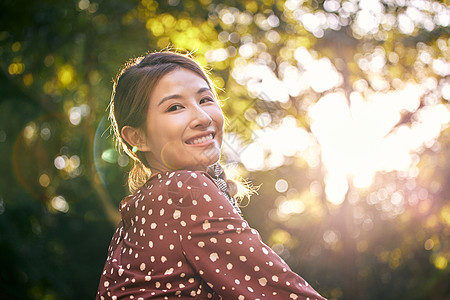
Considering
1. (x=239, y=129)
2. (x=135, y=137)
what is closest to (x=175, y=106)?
(x=135, y=137)

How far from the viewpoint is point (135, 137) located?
1.65 meters

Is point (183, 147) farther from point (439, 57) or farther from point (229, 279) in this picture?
point (439, 57)

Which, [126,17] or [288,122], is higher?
[126,17]

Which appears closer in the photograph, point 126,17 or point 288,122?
point 126,17

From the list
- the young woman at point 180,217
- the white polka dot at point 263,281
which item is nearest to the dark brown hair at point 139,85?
the young woman at point 180,217

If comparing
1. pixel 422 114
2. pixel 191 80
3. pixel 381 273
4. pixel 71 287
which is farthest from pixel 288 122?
pixel 191 80

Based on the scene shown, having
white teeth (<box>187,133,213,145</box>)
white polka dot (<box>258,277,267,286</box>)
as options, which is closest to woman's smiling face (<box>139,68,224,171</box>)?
white teeth (<box>187,133,213,145</box>)

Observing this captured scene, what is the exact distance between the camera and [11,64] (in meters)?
7.06

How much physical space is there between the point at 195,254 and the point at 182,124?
48cm

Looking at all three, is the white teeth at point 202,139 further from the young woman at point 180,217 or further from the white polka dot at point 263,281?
the white polka dot at point 263,281

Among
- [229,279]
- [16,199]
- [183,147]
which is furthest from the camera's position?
[16,199]

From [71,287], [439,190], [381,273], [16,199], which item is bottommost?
[381,273]

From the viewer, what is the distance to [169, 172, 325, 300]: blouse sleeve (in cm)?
116

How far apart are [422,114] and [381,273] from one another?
204 inches
